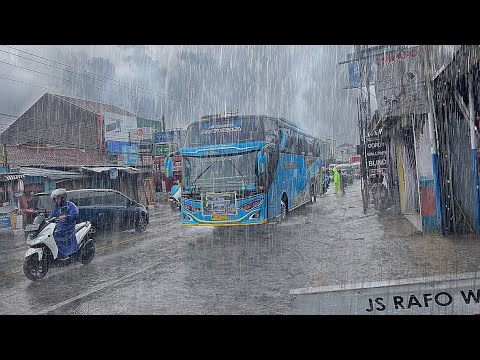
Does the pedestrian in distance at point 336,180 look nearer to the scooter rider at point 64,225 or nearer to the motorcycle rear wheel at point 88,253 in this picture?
the motorcycle rear wheel at point 88,253

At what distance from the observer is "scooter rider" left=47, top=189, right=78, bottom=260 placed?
17.2 ft

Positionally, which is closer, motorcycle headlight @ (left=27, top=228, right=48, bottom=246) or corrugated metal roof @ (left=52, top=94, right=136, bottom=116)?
motorcycle headlight @ (left=27, top=228, right=48, bottom=246)

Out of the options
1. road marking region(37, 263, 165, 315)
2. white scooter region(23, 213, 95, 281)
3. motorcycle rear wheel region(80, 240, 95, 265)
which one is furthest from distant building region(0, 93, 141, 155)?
road marking region(37, 263, 165, 315)

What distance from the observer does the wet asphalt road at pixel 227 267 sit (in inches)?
169

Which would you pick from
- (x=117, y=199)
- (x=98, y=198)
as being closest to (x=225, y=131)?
(x=117, y=199)

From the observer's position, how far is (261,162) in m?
7.30

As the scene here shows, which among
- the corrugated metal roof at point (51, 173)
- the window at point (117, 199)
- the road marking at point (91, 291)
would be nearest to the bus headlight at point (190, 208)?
the window at point (117, 199)

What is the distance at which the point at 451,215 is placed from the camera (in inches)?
231

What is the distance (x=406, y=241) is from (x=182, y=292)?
144 inches

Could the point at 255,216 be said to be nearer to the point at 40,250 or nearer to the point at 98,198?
the point at 98,198

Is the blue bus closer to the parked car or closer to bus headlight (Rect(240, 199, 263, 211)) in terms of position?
bus headlight (Rect(240, 199, 263, 211))

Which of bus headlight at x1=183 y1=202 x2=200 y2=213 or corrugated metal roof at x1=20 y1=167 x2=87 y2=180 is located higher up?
corrugated metal roof at x1=20 y1=167 x2=87 y2=180

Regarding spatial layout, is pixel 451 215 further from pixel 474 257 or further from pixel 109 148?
pixel 109 148

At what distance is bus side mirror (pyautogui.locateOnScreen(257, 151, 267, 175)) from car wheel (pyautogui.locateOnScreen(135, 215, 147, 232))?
3027 millimetres
